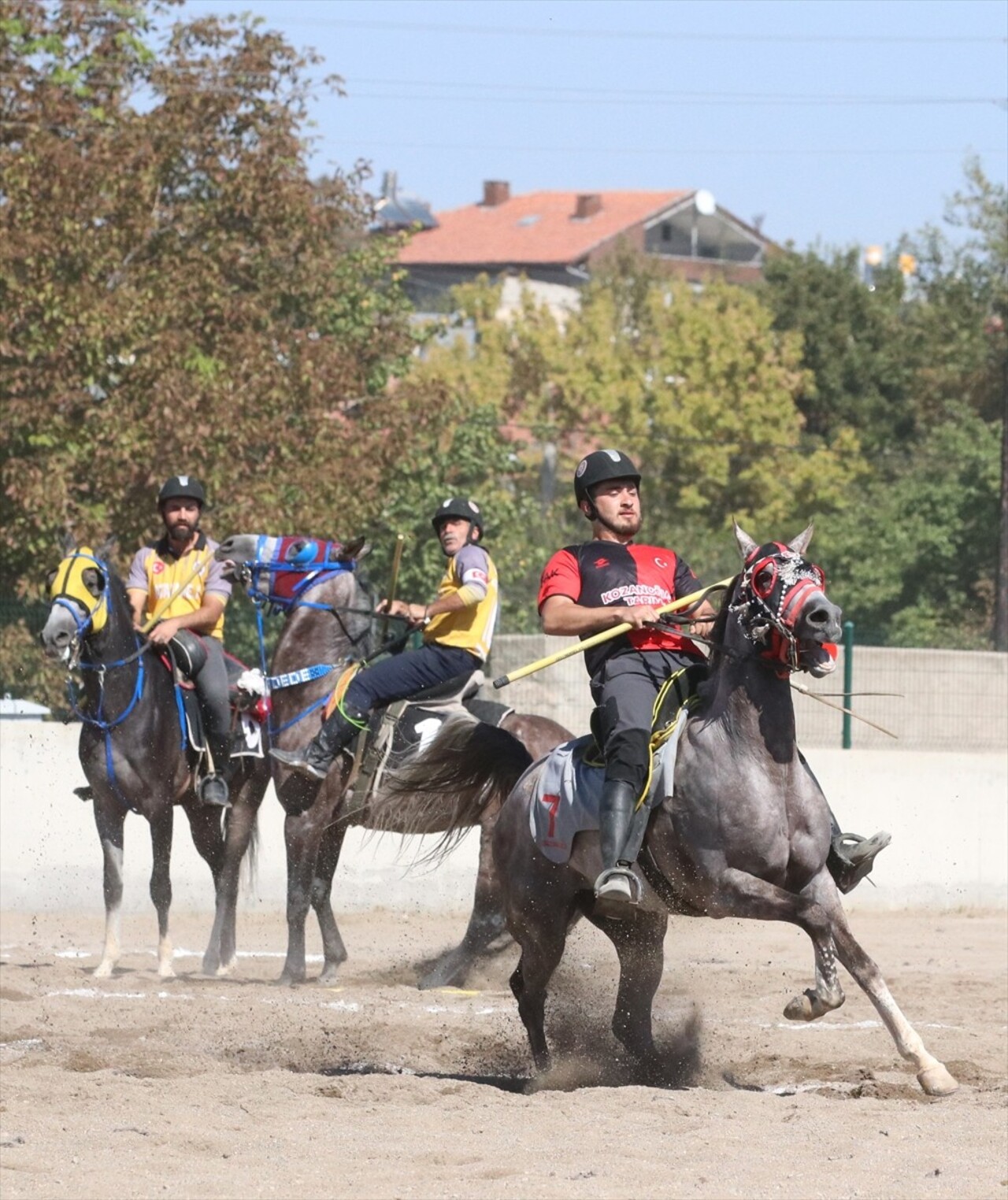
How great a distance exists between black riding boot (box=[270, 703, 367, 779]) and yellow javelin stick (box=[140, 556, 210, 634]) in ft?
3.81

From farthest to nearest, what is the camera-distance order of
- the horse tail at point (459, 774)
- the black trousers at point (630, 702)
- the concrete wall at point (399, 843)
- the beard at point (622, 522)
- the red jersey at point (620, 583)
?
1. the concrete wall at point (399, 843)
2. the horse tail at point (459, 774)
3. the beard at point (622, 522)
4. the red jersey at point (620, 583)
5. the black trousers at point (630, 702)

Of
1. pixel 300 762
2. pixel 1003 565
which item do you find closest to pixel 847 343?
pixel 1003 565

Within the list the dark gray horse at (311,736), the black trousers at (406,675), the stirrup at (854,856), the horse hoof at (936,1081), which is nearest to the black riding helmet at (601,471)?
the stirrup at (854,856)

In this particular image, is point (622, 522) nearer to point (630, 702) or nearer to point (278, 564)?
point (630, 702)

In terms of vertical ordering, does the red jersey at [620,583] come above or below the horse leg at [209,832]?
above

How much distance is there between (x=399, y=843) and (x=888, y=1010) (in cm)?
662

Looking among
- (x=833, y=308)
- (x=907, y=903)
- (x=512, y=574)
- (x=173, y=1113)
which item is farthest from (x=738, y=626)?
(x=833, y=308)

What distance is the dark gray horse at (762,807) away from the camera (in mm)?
6637

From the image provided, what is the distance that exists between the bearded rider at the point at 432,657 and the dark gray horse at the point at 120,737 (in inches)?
35.9

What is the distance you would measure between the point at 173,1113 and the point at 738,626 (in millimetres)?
2667

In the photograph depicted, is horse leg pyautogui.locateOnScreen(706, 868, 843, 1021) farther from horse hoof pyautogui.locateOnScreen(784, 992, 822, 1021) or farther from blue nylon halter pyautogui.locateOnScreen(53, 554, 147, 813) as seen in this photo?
blue nylon halter pyautogui.locateOnScreen(53, 554, 147, 813)

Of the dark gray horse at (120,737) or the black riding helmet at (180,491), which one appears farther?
the black riding helmet at (180,491)

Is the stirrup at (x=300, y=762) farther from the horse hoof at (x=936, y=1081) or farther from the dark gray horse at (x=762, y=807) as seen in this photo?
the horse hoof at (x=936, y=1081)

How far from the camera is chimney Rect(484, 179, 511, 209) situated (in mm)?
93062
